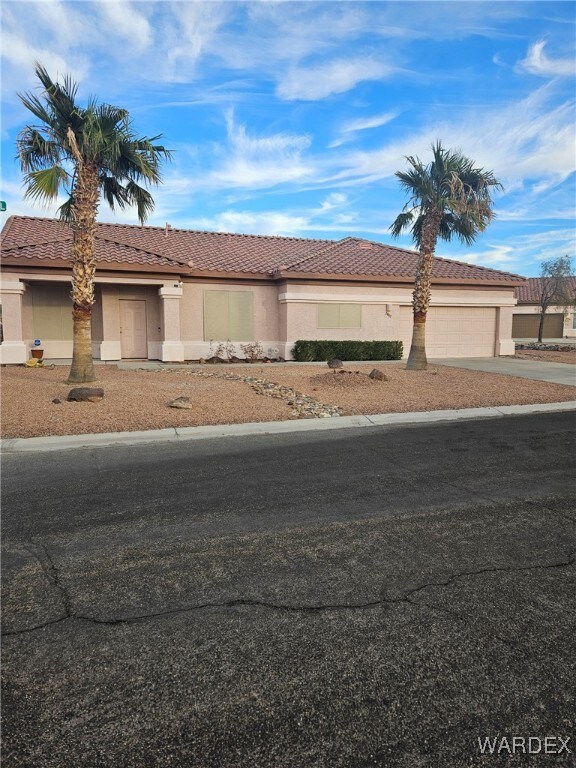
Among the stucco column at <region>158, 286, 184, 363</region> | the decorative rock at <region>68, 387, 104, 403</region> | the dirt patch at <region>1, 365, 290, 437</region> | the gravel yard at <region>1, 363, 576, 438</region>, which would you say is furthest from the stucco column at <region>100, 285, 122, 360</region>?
the decorative rock at <region>68, 387, 104, 403</region>

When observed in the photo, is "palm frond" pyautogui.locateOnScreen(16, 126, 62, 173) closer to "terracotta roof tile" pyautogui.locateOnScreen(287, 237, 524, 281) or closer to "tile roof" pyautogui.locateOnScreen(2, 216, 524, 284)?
"tile roof" pyautogui.locateOnScreen(2, 216, 524, 284)

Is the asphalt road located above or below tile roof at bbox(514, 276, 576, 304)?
below

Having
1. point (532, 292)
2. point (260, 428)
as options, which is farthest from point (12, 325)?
point (532, 292)

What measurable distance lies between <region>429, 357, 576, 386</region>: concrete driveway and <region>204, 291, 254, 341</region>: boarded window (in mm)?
8152

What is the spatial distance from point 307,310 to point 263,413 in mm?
11467

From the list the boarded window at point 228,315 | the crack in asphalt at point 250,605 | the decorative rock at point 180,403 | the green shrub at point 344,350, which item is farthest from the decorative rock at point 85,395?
the green shrub at point 344,350

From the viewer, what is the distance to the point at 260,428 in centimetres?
891

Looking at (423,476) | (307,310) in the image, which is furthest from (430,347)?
(423,476)

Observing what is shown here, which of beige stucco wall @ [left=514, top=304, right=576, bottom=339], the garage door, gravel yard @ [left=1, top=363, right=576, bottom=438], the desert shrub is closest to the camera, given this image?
gravel yard @ [left=1, top=363, right=576, bottom=438]

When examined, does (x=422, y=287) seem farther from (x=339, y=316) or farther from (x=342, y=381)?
(x=339, y=316)

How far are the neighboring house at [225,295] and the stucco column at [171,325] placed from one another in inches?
1.5

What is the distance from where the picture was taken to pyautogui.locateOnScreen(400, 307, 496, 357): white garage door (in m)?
23.0

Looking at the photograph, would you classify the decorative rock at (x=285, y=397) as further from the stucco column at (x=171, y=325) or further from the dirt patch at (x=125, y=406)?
the stucco column at (x=171, y=325)

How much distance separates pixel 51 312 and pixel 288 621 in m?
18.6
